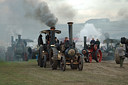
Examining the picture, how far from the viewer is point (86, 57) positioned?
24.5 m

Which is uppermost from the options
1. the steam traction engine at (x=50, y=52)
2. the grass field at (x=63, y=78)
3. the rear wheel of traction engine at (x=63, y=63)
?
the steam traction engine at (x=50, y=52)

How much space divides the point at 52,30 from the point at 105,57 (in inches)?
524

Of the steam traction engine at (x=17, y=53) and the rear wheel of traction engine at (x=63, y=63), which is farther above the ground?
the steam traction engine at (x=17, y=53)

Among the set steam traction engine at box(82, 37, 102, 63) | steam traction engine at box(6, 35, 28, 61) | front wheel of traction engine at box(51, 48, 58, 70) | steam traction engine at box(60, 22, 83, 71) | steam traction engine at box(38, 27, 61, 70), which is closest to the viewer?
steam traction engine at box(60, 22, 83, 71)

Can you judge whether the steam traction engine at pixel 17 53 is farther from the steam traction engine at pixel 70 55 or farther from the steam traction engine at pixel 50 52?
the steam traction engine at pixel 70 55

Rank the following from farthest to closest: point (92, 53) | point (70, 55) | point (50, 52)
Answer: point (92, 53) < point (50, 52) < point (70, 55)

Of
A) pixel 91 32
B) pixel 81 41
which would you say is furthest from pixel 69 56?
pixel 91 32

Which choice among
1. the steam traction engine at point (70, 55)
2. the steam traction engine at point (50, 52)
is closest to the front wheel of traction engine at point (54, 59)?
the steam traction engine at point (50, 52)

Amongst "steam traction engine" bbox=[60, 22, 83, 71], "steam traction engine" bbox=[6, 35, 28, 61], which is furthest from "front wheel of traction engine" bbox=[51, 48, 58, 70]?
"steam traction engine" bbox=[6, 35, 28, 61]

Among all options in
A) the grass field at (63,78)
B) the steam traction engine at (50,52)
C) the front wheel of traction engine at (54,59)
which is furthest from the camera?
the steam traction engine at (50,52)

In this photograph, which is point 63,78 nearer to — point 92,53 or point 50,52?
point 50,52

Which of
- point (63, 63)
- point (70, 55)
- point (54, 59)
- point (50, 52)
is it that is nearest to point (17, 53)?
point (50, 52)

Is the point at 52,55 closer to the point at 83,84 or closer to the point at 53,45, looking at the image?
the point at 53,45

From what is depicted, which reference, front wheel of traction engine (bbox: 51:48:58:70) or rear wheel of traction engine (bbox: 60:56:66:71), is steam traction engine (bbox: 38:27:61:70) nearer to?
front wheel of traction engine (bbox: 51:48:58:70)
